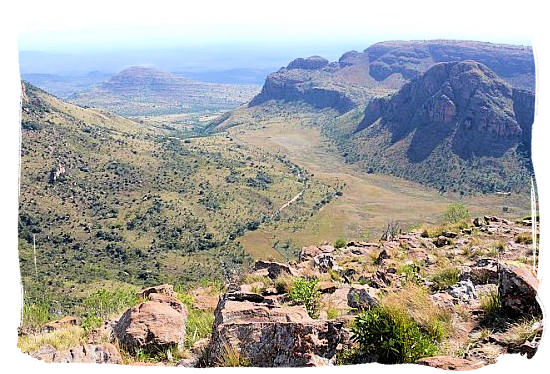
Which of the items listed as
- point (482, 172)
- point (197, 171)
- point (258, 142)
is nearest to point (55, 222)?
point (197, 171)

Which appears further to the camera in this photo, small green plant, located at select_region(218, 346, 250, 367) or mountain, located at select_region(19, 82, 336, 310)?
mountain, located at select_region(19, 82, 336, 310)

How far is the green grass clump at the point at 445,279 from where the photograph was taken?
7.34 metres

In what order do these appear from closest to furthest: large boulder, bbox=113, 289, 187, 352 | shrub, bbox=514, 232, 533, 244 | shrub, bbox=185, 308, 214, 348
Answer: large boulder, bbox=113, 289, 187, 352 → shrub, bbox=185, 308, 214, 348 → shrub, bbox=514, 232, 533, 244

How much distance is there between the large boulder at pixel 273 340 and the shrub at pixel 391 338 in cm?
27

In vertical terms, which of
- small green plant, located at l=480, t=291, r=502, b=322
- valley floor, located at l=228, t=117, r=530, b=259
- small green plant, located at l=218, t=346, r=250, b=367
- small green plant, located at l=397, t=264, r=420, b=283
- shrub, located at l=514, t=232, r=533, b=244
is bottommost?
valley floor, located at l=228, t=117, r=530, b=259

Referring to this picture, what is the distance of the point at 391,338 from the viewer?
378 centimetres

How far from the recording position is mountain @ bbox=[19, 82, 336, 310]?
149 ft

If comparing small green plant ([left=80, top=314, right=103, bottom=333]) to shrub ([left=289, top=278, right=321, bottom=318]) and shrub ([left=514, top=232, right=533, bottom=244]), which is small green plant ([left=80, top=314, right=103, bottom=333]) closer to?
shrub ([left=289, top=278, right=321, bottom=318])

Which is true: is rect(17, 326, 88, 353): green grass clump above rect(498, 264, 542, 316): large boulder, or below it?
below

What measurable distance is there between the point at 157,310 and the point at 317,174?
10931 cm

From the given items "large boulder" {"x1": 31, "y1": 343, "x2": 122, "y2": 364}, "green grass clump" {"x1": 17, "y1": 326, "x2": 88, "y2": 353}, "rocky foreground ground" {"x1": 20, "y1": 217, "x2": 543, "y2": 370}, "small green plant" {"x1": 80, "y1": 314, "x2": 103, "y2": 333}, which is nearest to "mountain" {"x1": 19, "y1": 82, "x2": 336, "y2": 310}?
"small green plant" {"x1": 80, "y1": 314, "x2": 103, "y2": 333}

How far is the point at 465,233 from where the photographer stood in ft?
42.3

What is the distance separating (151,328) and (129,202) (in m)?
62.7

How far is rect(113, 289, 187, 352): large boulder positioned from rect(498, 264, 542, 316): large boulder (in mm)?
3504
